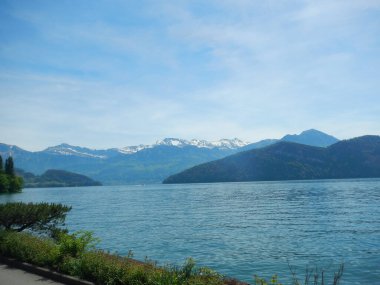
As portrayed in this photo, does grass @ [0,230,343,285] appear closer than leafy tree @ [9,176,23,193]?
Yes

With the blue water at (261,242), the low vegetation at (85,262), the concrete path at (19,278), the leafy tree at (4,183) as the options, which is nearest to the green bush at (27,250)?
the low vegetation at (85,262)

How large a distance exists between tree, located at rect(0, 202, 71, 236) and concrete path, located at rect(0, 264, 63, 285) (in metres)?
8.57

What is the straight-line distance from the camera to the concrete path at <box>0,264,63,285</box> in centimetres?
1531

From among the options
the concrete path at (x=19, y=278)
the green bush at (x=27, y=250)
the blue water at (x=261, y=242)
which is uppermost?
the green bush at (x=27, y=250)

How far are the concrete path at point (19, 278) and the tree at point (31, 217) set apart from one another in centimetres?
857

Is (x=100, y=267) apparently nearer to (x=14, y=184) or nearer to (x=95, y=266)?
(x=95, y=266)

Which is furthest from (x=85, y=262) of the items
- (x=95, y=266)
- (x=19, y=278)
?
(x=19, y=278)

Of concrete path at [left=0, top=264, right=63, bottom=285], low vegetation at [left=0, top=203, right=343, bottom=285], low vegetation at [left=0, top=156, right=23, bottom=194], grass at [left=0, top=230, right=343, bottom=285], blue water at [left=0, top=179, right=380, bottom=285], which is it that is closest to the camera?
grass at [left=0, top=230, right=343, bottom=285]

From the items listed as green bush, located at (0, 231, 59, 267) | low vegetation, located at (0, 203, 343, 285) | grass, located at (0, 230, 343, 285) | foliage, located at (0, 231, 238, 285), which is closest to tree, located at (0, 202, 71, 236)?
low vegetation, located at (0, 203, 343, 285)

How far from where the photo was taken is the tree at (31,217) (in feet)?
85.6

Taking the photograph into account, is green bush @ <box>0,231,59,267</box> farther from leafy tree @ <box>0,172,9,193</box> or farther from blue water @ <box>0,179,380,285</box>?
leafy tree @ <box>0,172,9,193</box>

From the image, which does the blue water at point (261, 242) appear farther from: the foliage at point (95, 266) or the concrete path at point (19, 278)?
the concrete path at point (19, 278)

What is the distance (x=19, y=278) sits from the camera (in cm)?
1605

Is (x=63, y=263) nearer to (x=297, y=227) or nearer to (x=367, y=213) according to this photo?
(x=297, y=227)
